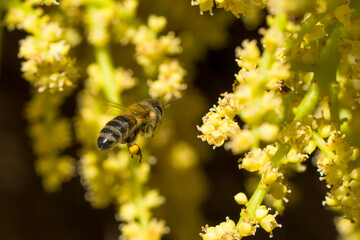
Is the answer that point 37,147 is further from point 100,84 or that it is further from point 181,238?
point 181,238

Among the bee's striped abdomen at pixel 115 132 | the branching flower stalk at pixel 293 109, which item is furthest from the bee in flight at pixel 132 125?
the branching flower stalk at pixel 293 109

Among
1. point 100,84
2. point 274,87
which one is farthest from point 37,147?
point 274,87

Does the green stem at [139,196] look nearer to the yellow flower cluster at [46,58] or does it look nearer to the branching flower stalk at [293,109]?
the yellow flower cluster at [46,58]

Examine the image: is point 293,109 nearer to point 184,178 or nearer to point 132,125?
point 132,125

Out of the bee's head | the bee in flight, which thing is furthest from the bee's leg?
the bee's head

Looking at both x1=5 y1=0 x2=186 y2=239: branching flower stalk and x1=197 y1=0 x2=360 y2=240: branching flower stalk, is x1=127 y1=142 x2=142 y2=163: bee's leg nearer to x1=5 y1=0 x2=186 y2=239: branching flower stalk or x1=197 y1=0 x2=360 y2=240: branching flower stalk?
x1=5 y1=0 x2=186 y2=239: branching flower stalk

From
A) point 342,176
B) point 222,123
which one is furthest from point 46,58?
point 342,176
